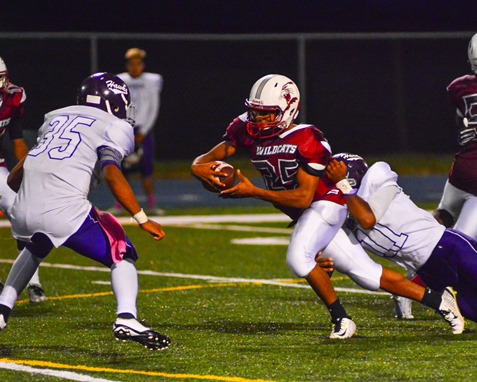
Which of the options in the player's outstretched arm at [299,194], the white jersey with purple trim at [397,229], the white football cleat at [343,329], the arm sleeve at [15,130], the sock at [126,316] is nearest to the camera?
the sock at [126,316]

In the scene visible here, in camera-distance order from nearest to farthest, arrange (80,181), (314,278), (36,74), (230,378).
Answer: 1. (230,378)
2. (80,181)
3. (314,278)
4. (36,74)

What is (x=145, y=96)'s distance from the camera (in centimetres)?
1365

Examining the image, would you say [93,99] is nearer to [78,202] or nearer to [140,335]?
[78,202]

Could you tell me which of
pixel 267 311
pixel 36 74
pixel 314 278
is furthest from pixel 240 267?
pixel 36 74

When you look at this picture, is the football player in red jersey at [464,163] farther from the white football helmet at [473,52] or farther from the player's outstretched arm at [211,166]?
the player's outstretched arm at [211,166]

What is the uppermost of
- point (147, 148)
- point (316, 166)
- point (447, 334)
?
point (316, 166)

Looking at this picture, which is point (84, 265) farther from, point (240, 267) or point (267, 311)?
point (267, 311)

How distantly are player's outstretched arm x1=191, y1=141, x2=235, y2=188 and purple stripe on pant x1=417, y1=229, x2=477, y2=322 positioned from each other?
1229 millimetres

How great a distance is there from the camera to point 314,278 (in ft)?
21.4

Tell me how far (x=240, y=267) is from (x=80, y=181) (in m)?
3.78

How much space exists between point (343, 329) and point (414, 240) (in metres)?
0.62

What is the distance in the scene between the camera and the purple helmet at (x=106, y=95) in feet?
20.5

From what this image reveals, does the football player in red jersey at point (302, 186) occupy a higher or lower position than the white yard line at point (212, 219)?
higher

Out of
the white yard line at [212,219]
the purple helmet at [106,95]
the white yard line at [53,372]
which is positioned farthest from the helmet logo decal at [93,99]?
the white yard line at [212,219]
